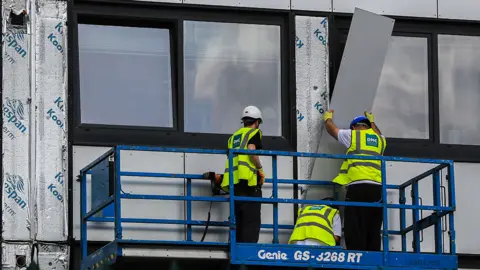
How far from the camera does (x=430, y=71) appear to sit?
18875mm

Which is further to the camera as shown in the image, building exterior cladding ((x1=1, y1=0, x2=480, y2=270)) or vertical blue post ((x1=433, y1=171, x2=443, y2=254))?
building exterior cladding ((x1=1, y1=0, x2=480, y2=270))

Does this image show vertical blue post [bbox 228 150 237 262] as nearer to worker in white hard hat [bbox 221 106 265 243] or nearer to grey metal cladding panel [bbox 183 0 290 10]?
worker in white hard hat [bbox 221 106 265 243]

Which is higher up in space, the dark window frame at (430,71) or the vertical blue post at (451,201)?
the dark window frame at (430,71)

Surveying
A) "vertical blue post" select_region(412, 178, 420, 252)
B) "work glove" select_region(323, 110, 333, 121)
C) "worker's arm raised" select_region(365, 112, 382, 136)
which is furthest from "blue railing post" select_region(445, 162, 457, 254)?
"work glove" select_region(323, 110, 333, 121)

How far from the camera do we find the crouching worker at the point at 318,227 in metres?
16.5

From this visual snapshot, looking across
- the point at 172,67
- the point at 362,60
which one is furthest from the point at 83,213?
the point at 362,60

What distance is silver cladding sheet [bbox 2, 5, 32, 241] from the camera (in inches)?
669

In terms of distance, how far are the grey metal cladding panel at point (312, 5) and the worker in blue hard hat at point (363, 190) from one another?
6.65 ft

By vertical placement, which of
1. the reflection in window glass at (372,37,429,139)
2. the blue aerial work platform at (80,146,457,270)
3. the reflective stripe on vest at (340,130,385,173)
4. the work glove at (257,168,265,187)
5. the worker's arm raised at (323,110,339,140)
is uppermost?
the reflection in window glass at (372,37,429,139)

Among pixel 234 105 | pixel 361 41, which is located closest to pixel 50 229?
pixel 234 105

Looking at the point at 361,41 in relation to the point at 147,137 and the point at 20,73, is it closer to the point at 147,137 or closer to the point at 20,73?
the point at 147,137

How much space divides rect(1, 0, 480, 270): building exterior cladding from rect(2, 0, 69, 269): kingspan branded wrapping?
1 cm

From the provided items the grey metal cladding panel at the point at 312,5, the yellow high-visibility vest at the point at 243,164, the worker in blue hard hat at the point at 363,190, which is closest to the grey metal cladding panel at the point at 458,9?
the grey metal cladding panel at the point at 312,5

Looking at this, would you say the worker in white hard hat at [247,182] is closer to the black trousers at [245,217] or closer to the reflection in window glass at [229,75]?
the black trousers at [245,217]
